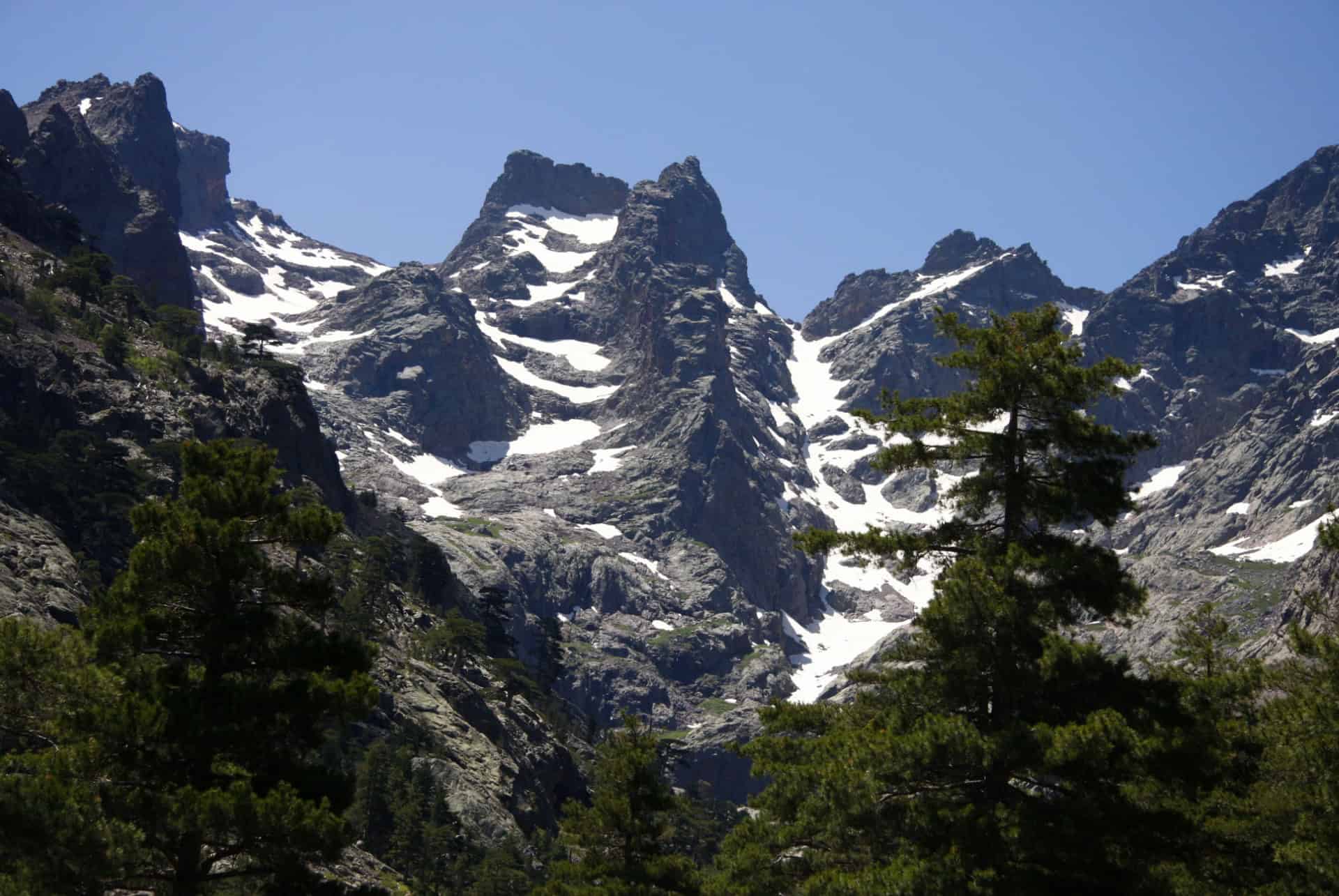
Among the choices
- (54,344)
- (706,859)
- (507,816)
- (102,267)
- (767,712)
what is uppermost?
(102,267)

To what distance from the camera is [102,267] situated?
11762 cm

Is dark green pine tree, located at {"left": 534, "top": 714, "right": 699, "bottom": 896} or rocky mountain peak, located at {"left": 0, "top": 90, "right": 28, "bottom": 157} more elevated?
rocky mountain peak, located at {"left": 0, "top": 90, "right": 28, "bottom": 157}

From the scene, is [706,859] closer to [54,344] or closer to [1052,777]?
[54,344]

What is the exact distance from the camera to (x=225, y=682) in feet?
60.5

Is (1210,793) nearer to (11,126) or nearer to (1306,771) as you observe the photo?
(1306,771)

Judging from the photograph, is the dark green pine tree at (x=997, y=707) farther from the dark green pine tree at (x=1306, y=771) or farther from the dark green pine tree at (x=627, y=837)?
the dark green pine tree at (x=627, y=837)

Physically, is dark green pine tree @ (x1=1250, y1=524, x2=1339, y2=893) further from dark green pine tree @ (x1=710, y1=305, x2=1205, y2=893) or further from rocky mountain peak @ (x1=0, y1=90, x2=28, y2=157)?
rocky mountain peak @ (x1=0, y1=90, x2=28, y2=157)

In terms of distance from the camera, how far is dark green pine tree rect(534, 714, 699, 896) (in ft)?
103

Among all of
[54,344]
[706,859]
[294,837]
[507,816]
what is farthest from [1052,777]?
[54,344]

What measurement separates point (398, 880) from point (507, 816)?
31694mm

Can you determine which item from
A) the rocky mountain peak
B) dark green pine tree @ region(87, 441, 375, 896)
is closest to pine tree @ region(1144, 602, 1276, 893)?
dark green pine tree @ region(87, 441, 375, 896)

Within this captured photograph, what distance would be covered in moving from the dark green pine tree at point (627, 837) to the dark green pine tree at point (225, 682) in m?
13.6

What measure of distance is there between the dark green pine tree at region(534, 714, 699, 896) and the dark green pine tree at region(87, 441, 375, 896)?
13.6 metres

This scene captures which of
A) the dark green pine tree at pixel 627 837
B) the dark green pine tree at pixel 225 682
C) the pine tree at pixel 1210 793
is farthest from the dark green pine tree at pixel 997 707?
the dark green pine tree at pixel 225 682
